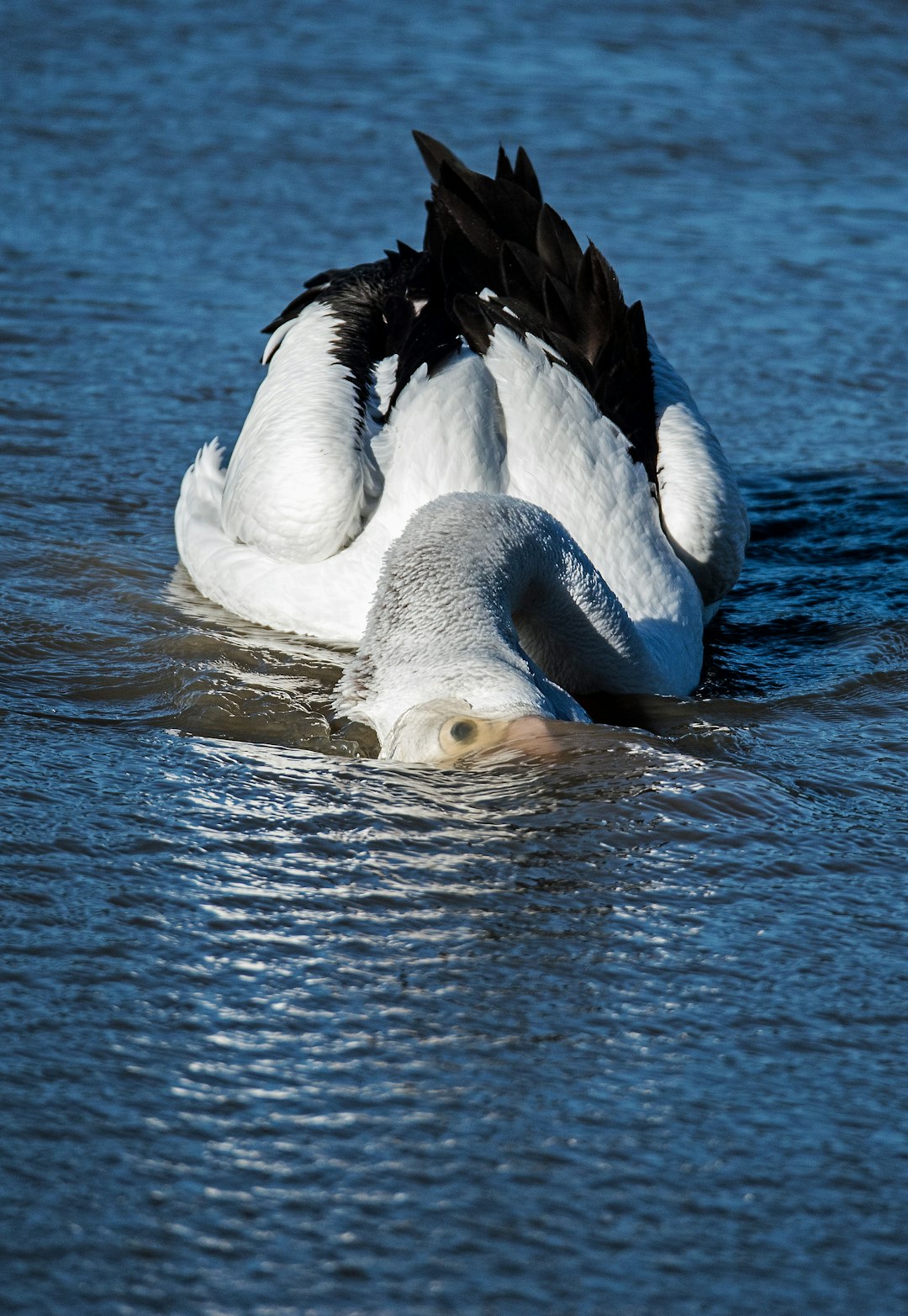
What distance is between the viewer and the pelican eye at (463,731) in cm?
380

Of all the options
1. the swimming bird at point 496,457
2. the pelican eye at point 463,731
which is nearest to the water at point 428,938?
the pelican eye at point 463,731

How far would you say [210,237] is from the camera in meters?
9.80

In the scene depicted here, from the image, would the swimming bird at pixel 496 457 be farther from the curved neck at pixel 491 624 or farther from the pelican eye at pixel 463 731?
the pelican eye at pixel 463 731

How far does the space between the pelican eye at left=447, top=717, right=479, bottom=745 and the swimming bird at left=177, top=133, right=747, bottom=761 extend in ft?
2.27

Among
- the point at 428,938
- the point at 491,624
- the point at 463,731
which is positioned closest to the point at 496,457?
the point at 491,624

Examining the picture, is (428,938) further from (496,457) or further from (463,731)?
(496,457)

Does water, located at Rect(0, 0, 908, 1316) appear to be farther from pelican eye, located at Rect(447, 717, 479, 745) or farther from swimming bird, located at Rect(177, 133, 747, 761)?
swimming bird, located at Rect(177, 133, 747, 761)

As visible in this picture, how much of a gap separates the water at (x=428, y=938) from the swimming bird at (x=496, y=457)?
0.24 m

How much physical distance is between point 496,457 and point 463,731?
5.84 ft

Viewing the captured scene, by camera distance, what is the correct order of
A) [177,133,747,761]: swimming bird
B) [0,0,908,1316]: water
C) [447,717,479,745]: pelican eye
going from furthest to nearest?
[177,133,747,761]: swimming bird → [447,717,479,745]: pelican eye → [0,0,908,1316]: water

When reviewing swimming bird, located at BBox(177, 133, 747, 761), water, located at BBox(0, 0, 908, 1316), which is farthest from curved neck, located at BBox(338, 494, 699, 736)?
water, located at BBox(0, 0, 908, 1316)

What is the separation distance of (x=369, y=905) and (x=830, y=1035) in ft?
3.16

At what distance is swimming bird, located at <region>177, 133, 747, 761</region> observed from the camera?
192 inches

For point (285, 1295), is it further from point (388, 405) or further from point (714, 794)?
point (388, 405)
